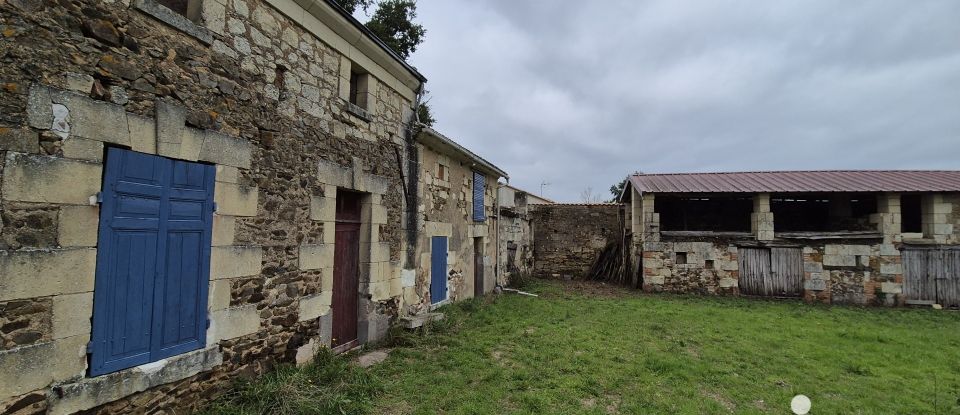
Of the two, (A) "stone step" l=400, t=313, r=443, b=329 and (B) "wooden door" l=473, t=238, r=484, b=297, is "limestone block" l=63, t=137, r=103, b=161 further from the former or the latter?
(B) "wooden door" l=473, t=238, r=484, b=297

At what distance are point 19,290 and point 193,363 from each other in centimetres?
134

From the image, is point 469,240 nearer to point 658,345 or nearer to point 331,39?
point 658,345

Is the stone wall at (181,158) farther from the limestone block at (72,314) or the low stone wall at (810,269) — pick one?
the low stone wall at (810,269)

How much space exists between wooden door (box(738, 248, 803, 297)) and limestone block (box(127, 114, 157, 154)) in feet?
42.6

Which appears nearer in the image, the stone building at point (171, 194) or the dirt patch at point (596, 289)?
the stone building at point (171, 194)

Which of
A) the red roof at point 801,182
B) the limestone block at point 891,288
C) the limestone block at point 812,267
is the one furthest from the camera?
the red roof at point 801,182

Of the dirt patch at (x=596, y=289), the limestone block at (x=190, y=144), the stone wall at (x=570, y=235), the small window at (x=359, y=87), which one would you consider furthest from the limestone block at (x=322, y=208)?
the stone wall at (x=570, y=235)

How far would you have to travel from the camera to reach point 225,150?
3824 millimetres

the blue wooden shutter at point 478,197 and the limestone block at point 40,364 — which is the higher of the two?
the blue wooden shutter at point 478,197

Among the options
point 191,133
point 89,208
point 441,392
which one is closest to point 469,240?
point 441,392

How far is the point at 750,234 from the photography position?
38.4 feet

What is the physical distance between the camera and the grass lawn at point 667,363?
4.42 m

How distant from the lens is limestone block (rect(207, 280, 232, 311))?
147 inches

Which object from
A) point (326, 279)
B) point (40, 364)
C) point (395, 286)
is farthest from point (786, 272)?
point (40, 364)
